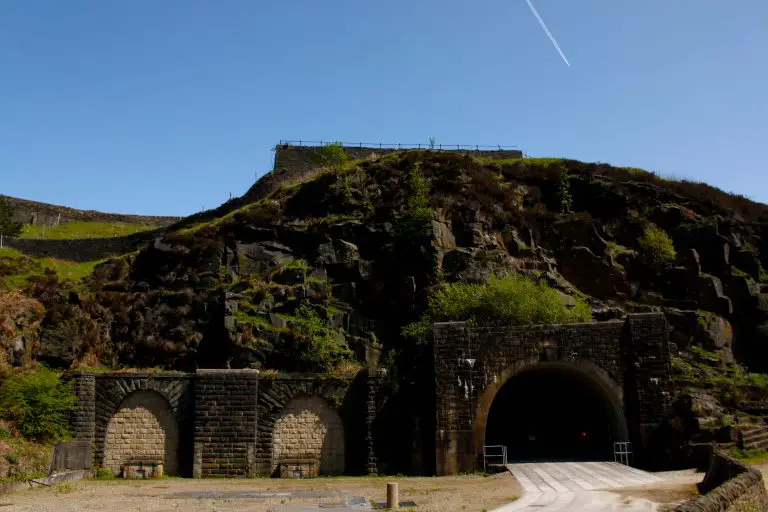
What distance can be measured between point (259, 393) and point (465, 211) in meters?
16.3

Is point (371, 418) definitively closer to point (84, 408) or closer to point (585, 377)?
point (585, 377)

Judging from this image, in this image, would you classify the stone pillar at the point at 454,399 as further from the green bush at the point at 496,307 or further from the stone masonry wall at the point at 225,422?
the stone masonry wall at the point at 225,422

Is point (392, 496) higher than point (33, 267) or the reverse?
the reverse

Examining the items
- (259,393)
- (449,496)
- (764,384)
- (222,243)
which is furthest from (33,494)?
(764,384)

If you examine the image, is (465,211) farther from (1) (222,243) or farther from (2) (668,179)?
(2) (668,179)

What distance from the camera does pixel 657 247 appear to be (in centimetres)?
3866

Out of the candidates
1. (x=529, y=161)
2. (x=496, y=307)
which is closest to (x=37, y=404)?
(x=496, y=307)

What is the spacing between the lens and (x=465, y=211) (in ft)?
125

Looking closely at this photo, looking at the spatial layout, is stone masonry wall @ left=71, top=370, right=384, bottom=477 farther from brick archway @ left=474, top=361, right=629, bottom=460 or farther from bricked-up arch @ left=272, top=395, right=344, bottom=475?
brick archway @ left=474, top=361, right=629, bottom=460

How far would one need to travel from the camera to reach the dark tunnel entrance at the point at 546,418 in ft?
103

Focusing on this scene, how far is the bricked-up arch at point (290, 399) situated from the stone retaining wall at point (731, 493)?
13888 mm

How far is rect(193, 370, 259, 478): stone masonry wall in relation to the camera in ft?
87.6

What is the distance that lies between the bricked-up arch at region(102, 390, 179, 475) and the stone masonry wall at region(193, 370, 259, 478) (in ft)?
4.27

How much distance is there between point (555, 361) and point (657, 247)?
15.5 m
